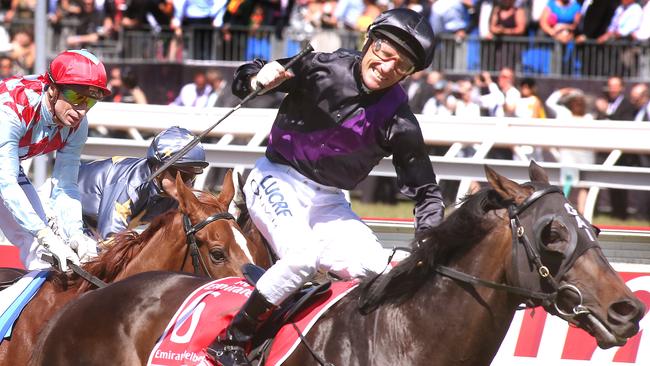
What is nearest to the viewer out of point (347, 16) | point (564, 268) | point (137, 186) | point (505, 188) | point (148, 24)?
point (564, 268)

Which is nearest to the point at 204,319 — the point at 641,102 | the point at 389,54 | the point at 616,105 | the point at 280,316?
the point at 280,316

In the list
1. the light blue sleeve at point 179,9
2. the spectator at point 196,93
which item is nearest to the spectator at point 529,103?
the spectator at point 196,93

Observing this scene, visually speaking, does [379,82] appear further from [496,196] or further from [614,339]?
[614,339]

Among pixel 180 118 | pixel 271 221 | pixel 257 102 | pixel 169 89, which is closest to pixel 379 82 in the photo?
pixel 271 221

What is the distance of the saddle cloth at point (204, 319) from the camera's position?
4488mm

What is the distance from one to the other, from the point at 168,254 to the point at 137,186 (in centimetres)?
85

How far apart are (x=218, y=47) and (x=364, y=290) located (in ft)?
37.1

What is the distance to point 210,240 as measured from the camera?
5.62 meters

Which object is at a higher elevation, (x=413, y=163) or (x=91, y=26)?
(x=413, y=163)

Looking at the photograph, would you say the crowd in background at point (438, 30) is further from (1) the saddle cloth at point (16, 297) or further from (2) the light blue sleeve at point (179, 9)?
(1) the saddle cloth at point (16, 297)

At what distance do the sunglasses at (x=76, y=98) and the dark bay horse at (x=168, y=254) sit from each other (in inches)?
24.4

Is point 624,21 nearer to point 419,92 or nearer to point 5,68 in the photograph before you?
point 419,92

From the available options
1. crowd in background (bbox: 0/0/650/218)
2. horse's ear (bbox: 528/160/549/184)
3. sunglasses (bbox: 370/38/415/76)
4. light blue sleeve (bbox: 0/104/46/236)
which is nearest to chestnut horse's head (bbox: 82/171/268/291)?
light blue sleeve (bbox: 0/104/46/236)

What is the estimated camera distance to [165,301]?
490 centimetres
